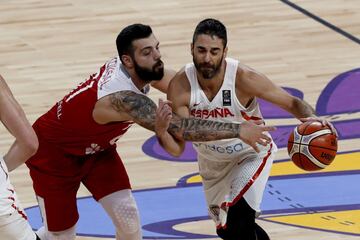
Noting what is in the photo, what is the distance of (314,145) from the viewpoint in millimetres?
7156

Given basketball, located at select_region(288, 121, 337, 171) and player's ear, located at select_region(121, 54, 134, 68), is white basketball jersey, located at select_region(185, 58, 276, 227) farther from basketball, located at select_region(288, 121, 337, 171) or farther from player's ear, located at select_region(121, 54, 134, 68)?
player's ear, located at select_region(121, 54, 134, 68)

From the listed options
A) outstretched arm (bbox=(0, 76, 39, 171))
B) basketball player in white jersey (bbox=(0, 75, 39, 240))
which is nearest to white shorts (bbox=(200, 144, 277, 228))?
basketball player in white jersey (bbox=(0, 75, 39, 240))

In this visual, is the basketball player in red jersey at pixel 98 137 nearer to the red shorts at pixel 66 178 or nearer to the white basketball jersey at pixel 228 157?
the red shorts at pixel 66 178

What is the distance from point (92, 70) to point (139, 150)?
7.56 ft

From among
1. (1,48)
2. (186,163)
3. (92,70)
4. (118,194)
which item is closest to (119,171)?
(118,194)

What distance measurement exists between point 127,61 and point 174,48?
5.95 meters

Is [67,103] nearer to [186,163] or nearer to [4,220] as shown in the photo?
[4,220]

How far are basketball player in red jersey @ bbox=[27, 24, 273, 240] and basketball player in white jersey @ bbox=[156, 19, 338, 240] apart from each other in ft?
0.84

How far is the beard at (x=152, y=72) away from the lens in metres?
7.03

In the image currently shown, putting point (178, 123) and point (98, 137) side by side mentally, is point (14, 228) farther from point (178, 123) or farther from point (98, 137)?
point (98, 137)

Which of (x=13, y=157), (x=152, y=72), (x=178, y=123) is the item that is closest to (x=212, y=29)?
(x=152, y=72)

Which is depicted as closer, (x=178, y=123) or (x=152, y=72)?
(x=178, y=123)

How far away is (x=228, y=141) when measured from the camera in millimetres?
7316

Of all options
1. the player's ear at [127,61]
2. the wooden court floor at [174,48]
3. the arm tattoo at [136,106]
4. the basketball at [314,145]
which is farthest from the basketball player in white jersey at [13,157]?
the wooden court floor at [174,48]
